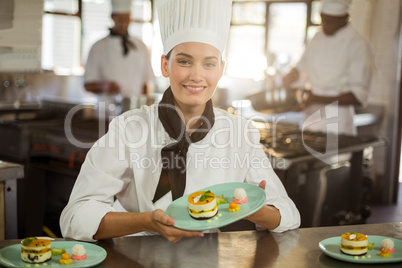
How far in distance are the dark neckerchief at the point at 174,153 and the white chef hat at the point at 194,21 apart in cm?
21

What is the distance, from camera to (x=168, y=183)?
1.54 m

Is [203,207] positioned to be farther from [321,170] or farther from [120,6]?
[120,6]

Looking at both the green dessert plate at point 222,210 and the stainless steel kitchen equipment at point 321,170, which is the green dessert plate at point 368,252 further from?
the stainless steel kitchen equipment at point 321,170

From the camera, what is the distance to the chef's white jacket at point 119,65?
4.15 m

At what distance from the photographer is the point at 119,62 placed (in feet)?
13.9

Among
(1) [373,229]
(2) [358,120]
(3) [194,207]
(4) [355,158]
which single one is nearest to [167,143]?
(3) [194,207]

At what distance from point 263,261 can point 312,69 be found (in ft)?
8.88

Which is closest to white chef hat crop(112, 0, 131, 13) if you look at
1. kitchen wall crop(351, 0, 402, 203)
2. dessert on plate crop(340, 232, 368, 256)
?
kitchen wall crop(351, 0, 402, 203)

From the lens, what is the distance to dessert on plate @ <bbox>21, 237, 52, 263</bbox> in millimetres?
1111

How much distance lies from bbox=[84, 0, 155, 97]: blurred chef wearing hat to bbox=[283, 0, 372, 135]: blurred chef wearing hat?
1.47 m

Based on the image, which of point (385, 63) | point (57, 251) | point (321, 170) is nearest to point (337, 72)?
point (385, 63)

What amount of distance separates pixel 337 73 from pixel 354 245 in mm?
2476

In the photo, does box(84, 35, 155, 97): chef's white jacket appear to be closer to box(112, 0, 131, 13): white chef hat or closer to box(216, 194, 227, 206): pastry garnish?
box(112, 0, 131, 13): white chef hat

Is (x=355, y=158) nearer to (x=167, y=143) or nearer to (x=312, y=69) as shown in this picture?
(x=312, y=69)
